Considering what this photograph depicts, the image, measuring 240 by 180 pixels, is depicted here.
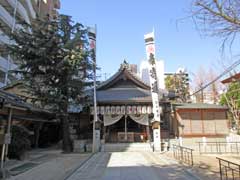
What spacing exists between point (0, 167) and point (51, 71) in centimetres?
797

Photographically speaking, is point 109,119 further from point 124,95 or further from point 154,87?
point 154,87

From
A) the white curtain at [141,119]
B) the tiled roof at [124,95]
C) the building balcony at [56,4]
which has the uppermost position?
the building balcony at [56,4]

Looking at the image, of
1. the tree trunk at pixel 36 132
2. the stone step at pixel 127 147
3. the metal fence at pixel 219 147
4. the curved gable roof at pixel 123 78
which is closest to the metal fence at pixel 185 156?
the stone step at pixel 127 147

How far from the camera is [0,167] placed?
7.71 metres

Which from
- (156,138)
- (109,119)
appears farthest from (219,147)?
(109,119)

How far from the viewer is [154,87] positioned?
16766 mm

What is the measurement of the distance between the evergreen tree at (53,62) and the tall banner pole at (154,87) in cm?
486

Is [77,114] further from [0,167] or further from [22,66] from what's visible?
[0,167]

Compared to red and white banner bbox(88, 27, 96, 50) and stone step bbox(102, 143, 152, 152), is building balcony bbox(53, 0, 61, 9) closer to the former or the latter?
red and white banner bbox(88, 27, 96, 50)

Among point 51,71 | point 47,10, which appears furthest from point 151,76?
point 47,10

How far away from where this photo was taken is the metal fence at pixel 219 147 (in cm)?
1584

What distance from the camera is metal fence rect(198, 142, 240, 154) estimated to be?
15.8 metres

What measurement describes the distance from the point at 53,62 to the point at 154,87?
24.2 feet

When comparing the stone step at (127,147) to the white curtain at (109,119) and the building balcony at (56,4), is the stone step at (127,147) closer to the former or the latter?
the white curtain at (109,119)
